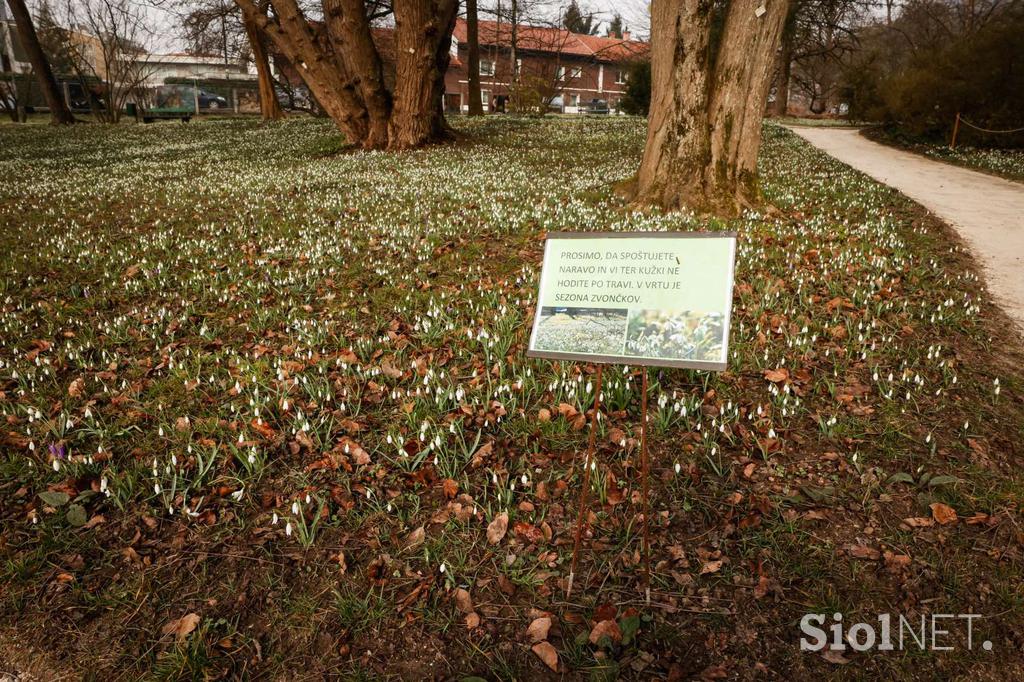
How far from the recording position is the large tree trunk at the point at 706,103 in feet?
25.4

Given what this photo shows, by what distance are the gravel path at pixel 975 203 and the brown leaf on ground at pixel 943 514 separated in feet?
Answer: 10.1

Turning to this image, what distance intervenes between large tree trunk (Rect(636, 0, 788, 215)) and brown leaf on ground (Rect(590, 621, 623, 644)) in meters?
7.04

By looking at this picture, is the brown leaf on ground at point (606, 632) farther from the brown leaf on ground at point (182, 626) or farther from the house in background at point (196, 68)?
the house in background at point (196, 68)

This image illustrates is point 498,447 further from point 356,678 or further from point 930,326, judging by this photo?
point 930,326

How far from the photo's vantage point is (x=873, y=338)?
180 inches

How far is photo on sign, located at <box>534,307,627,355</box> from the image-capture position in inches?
95.3

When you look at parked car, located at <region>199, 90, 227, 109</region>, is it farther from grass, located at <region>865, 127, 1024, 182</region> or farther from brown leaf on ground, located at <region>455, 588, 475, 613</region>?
brown leaf on ground, located at <region>455, 588, 475, 613</region>

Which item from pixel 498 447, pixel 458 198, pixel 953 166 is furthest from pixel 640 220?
pixel 953 166

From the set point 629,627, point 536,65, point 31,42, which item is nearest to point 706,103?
point 629,627

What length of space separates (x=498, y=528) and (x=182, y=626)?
1452 mm

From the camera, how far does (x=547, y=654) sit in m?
2.30

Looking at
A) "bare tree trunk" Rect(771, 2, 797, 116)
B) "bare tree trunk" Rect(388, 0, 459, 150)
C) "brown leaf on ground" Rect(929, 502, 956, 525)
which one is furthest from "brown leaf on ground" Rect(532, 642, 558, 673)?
"bare tree trunk" Rect(771, 2, 797, 116)

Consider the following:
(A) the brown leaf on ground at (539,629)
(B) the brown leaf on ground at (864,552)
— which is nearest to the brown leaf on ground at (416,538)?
(A) the brown leaf on ground at (539,629)

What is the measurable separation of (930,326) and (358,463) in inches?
188
